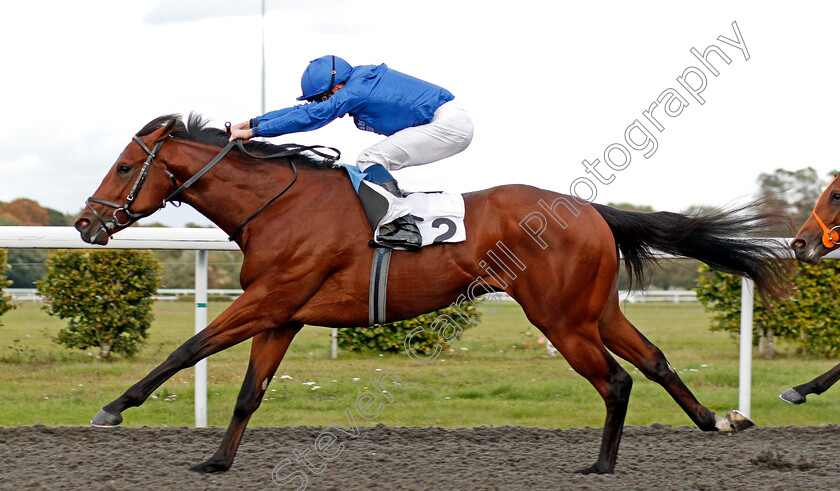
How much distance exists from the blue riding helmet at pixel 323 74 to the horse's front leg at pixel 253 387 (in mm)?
1133

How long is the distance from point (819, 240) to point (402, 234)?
8.37 ft

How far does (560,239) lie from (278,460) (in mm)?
1708

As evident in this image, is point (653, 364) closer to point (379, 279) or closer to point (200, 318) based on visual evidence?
point (379, 279)

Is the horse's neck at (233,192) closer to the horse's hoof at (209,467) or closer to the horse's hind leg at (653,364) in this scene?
the horse's hoof at (209,467)

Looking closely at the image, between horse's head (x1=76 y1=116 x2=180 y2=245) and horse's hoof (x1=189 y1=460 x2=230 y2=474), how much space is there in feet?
3.59

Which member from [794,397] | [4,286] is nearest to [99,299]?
[4,286]

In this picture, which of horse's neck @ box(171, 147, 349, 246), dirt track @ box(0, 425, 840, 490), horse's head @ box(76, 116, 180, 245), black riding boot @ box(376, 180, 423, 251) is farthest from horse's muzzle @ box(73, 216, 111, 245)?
black riding boot @ box(376, 180, 423, 251)

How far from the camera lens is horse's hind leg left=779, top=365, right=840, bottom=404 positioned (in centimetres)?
415

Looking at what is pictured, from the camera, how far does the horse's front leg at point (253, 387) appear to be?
335 centimetres

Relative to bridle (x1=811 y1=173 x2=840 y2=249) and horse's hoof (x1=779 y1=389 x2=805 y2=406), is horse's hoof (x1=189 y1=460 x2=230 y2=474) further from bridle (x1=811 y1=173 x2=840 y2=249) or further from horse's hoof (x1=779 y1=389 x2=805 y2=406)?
bridle (x1=811 y1=173 x2=840 y2=249)

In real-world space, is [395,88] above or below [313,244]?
above

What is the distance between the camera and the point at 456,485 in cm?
317

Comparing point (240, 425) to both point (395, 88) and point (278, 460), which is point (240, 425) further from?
point (395, 88)

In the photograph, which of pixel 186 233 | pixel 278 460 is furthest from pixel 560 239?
pixel 186 233
